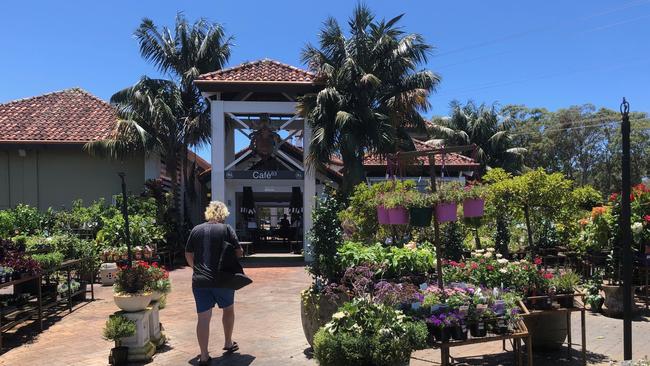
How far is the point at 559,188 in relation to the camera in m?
7.88

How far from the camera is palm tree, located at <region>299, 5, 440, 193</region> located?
591 inches

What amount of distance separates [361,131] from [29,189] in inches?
445

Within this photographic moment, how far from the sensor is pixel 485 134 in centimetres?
2803

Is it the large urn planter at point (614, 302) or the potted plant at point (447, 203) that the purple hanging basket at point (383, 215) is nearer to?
the potted plant at point (447, 203)

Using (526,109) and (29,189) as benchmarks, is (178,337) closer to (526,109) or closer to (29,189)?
(29,189)

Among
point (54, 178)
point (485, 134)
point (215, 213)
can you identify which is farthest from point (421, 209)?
point (485, 134)

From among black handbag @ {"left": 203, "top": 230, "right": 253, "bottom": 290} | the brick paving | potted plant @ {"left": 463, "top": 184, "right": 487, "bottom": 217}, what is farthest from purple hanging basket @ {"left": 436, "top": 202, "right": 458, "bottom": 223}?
black handbag @ {"left": 203, "top": 230, "right": 253, "bottom": 290}

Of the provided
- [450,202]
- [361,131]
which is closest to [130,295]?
[450,202]

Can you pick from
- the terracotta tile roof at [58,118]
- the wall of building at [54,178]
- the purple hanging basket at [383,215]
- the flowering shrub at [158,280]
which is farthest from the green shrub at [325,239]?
the terracotta tile roof at [58,118]

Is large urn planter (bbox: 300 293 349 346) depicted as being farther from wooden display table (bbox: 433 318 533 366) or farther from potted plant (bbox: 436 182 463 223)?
potted plant (bbox: 436 182 463 223)

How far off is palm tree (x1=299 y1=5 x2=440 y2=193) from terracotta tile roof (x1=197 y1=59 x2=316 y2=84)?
565mm

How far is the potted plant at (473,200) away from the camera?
16.2 feet

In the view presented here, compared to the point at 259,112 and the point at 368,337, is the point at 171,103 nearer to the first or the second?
the point at 259,112

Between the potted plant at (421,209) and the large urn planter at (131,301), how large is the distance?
3.07m
